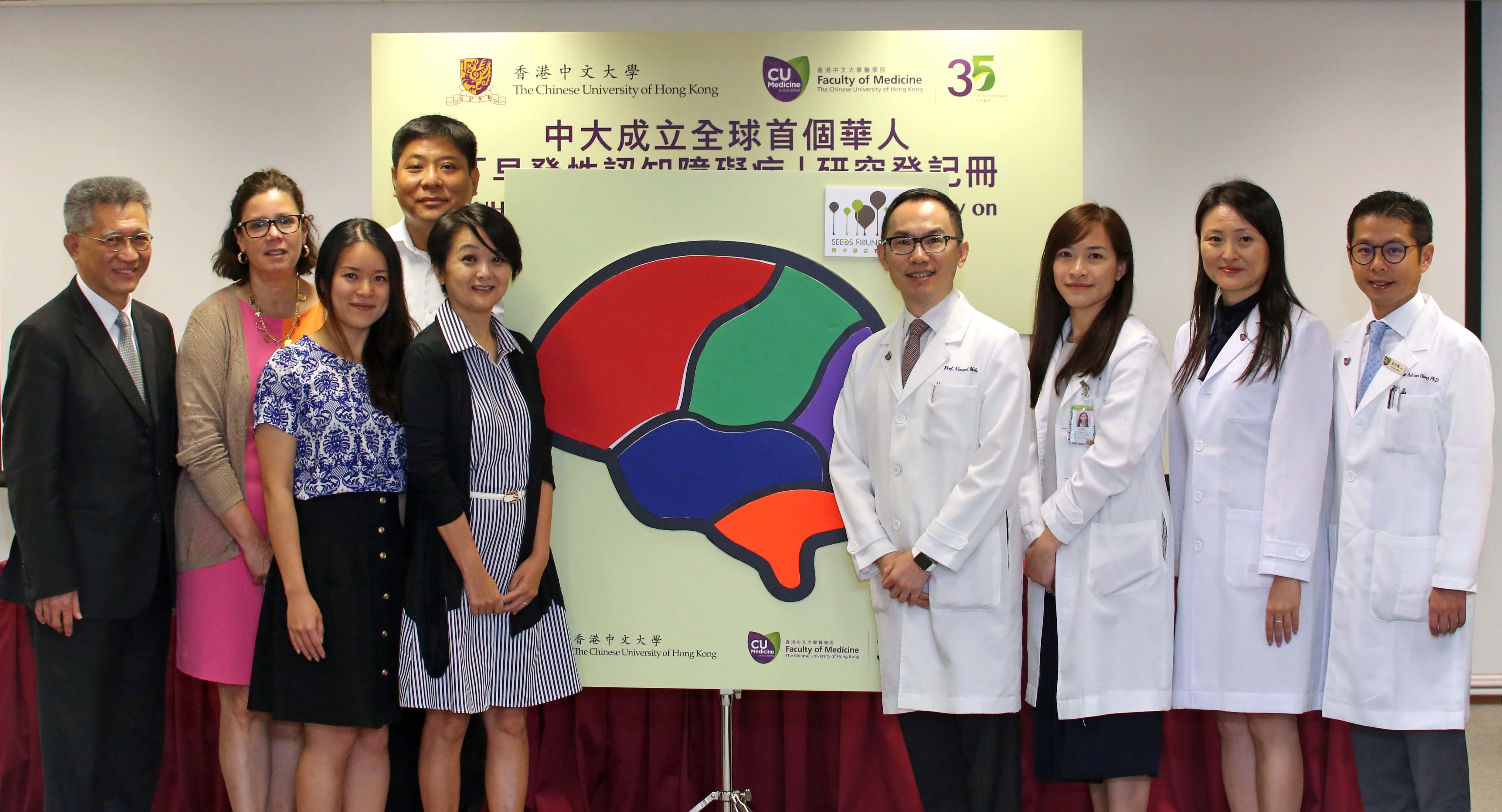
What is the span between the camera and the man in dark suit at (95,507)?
6.85 ft

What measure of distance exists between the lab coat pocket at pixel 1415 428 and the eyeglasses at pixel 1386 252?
34 cm

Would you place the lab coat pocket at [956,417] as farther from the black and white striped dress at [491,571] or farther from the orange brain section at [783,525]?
the black and white striped dress at [491,571]

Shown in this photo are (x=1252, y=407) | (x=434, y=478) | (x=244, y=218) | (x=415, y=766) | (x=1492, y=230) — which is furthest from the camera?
(x=1492, y=230)

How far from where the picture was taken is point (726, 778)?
2459 mm

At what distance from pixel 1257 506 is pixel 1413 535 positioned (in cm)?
35

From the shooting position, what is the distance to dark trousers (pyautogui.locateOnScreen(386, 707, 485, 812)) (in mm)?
2406

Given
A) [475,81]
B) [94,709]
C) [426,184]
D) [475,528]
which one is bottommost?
[94,709]

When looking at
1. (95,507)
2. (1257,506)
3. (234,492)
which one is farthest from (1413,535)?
(95,507)

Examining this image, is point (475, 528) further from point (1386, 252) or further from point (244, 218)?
point (1386, 252)

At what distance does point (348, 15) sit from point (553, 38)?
1943 mm

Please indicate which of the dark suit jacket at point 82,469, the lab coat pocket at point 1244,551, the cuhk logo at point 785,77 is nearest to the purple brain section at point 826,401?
the cuhk logo at point 785,77

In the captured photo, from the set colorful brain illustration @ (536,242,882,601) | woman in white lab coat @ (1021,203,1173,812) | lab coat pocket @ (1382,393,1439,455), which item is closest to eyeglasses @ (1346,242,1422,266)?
lab coat pocket @ (1382,393,1439,455)

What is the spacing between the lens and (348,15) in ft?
13.5

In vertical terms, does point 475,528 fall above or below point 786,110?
below
